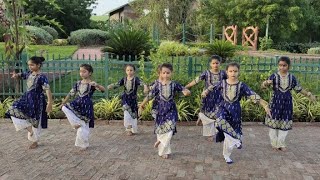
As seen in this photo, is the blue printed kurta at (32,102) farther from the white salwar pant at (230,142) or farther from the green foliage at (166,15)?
the green foliage at (166,15)

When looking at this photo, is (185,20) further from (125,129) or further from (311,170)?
(311,170)

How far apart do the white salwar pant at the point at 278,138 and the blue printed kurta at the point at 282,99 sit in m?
0.09

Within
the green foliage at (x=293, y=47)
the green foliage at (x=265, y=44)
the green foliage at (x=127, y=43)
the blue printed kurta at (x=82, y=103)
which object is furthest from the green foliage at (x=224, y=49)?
the green foliage at (x=293, y=47)

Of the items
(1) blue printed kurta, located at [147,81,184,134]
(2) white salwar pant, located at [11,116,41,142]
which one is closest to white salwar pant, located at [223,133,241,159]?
(1) blue printed kurta, located at [147,81,184,134]

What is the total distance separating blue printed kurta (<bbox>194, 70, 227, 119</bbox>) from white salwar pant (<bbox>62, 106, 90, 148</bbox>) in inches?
73.1

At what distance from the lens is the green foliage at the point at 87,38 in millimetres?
26547

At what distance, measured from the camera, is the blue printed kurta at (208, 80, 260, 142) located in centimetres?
506

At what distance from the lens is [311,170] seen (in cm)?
493

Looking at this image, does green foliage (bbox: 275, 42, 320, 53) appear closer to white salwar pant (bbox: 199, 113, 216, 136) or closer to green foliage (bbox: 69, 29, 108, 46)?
green foliage (bbox: 69, 29, 108, 46)

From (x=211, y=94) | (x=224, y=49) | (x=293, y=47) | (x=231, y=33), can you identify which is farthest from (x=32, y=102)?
(x=293, y=47)

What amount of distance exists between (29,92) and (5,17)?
12.9 ft

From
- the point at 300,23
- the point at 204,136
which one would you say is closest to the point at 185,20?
the point at 300,23

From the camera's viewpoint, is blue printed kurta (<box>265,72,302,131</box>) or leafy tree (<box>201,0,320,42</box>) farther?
leafy tree (<box>201,0,320,42</box>)

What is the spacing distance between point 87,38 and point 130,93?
21.3 metres
